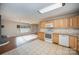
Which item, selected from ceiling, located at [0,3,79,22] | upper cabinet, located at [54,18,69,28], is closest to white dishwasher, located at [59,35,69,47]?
upper cabinet, located at [54,18,69,28]

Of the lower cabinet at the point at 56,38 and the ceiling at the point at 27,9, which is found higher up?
the ceiling at the point at 27,9

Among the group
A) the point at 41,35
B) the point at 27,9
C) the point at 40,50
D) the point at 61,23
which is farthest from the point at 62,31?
the point at 27,9

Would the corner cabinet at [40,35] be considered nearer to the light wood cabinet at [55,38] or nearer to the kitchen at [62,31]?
the kitchen at [62,31]

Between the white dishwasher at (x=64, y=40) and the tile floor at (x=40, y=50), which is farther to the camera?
the white dishwasher at (x=64, y=40)

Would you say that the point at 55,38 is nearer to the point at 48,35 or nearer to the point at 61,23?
the point at 48,35

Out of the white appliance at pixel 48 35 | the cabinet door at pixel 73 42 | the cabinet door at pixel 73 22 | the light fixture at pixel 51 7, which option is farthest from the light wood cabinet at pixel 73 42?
the light fixture at pixel 51 7

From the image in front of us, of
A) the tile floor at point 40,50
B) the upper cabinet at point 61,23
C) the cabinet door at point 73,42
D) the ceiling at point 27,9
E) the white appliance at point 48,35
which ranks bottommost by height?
the tile floor at point 40,50

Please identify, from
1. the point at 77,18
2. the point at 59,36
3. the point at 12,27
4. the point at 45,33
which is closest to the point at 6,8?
the point at 12,27

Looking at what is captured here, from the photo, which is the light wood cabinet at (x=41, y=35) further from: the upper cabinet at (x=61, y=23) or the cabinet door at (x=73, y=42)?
the cabinet door at (x=73, y=42)

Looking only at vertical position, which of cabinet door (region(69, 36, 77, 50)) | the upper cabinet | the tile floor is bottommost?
the tile floor

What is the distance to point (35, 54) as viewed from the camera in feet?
4.81

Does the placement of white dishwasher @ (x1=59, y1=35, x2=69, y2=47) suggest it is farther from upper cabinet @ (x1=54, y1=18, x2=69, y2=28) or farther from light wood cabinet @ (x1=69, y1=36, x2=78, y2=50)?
upper cabinet @ (x1=54, y1=18, x2=69, y2=28)

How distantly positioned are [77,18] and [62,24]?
0.93 ft

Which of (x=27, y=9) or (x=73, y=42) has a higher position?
(x=27, y=9)
